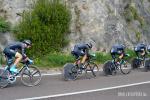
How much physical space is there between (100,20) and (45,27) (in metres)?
3.86

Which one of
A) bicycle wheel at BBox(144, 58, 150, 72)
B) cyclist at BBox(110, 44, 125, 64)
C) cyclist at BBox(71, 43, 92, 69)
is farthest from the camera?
bicycle wheel at BBox(144, 58, 150, 72)

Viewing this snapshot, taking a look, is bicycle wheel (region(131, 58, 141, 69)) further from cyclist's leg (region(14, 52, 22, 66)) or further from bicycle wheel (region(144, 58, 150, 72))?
cyclist's leg (region(14, 52, 22, 66))

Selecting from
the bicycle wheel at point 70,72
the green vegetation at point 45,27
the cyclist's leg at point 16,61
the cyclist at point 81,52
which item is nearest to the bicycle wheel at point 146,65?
the green vegetation at point 45,27

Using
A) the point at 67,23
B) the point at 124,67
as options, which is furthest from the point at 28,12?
the point at 124,67

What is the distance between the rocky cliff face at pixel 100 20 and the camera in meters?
19.8

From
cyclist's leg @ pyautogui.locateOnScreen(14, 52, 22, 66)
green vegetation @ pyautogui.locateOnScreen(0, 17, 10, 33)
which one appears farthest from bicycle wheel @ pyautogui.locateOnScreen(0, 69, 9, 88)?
green vegetation @ pyautogui.locateOnScreen(0, 17, 10, 33)

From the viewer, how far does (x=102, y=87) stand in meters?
12.8

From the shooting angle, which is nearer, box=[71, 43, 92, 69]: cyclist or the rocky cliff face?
box=[71, 43, 92, 69]: cyclist

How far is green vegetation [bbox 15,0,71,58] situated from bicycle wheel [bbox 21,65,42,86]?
5341 millimetres

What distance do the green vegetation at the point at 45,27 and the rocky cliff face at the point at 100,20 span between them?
647mm

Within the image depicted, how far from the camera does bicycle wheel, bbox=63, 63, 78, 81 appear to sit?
46.5ft

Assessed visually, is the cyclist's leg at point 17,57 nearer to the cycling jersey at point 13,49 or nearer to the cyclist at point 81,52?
the cycling jersey at point 13,49

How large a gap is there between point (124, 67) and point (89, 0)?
19.7 ft

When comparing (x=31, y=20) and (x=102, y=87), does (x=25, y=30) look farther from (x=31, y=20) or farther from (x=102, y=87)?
(x=102, y=87)
